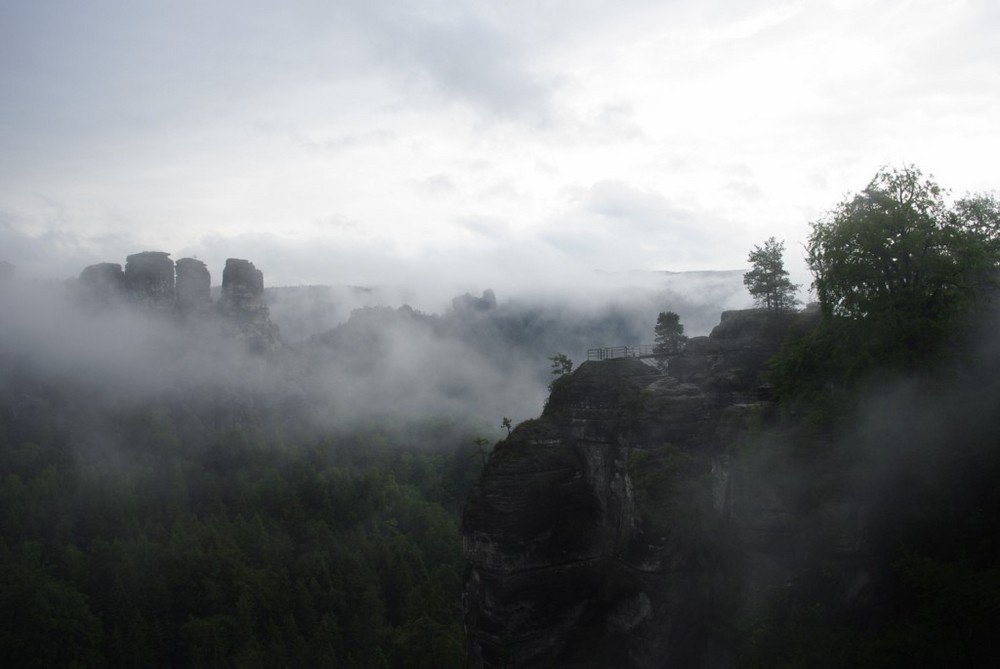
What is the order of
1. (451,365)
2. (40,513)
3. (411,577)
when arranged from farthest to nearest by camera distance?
(451,365) → (40,513) → (411,577)

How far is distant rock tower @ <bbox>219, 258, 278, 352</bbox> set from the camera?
13800cm

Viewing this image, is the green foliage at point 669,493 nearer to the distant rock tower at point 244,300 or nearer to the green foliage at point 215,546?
the green foliage at point 215,546

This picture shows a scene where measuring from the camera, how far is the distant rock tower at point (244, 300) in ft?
453

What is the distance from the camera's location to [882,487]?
26875mm

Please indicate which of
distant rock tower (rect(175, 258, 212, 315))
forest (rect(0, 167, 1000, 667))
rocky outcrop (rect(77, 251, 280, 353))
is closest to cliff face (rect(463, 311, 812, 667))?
forest (rect(0, 167, 1000, 667))

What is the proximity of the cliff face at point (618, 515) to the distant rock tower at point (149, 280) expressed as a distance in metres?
124

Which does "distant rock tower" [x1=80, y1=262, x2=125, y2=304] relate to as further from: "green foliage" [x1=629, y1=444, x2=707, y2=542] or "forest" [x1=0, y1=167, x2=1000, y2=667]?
"green foliage" [x1=629, y1=444, x2=707, y2=542]

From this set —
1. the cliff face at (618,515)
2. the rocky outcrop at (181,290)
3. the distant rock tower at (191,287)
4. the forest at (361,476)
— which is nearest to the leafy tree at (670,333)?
the forest at (361,476)

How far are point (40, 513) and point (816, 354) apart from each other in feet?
293

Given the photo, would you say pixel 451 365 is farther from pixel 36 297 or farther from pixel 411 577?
pixel 411 577

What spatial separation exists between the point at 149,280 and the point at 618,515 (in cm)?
13115

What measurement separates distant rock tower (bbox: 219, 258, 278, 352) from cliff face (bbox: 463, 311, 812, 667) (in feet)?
378

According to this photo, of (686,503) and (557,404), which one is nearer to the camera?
(686,503)

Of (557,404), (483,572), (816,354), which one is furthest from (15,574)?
(816,354)
